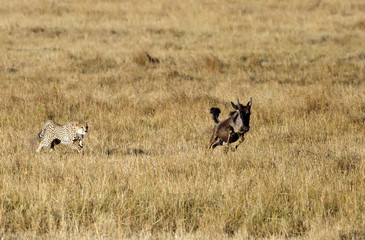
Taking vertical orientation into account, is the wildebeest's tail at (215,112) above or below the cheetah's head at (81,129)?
above

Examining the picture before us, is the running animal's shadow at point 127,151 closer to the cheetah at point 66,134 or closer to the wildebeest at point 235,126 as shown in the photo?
the cheetah at point 66,134

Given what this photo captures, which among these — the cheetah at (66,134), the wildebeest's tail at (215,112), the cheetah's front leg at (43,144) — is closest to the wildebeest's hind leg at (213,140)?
the wildebeest's tail at (215,112)

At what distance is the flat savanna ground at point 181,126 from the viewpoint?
583cm

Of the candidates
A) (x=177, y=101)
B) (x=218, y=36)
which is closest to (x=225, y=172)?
(x=177, y=101)

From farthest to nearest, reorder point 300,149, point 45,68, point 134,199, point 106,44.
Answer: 1. point 106,44
2. point 45,68
3. point 300,149
4. point 134,199

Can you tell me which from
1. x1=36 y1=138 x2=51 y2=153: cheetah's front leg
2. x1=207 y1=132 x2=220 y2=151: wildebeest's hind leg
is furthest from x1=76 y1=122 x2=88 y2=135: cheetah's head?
x1=207 y1=132 x2=220 y2=151: wildebeest's hind leg

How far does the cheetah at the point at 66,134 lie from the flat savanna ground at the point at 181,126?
230mm

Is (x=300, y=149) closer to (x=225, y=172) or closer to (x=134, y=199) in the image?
(x=225, y=172)

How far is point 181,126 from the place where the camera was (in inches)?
413

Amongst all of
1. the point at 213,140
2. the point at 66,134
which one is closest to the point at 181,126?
the point at 213,140

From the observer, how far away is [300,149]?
28.8 feet

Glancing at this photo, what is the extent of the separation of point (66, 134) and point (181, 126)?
308 centimetres

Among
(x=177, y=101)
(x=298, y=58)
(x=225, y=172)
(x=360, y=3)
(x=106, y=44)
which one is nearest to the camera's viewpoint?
(x=225, y=172)

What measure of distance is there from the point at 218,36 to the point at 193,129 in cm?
1258
